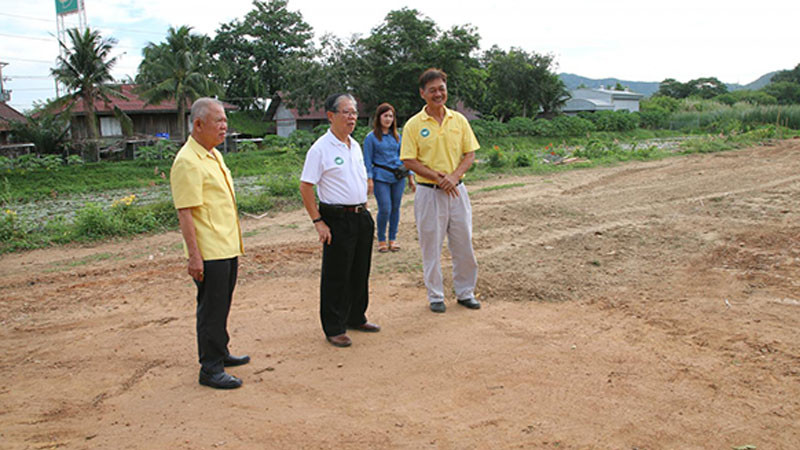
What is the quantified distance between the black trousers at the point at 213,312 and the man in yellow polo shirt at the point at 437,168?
171 centimetres

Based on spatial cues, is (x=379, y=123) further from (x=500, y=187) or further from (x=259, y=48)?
(x=259, y=48)

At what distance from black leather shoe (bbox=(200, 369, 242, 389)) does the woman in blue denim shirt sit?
3.35 metres

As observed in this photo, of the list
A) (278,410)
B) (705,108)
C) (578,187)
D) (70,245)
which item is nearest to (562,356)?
(278,410)

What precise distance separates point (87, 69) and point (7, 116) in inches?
288

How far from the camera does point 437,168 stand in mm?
4609

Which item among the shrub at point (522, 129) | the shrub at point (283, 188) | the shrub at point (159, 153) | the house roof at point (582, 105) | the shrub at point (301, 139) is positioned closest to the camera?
the shrub at point (283, 188)

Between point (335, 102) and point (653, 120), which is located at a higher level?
point (653, 120)

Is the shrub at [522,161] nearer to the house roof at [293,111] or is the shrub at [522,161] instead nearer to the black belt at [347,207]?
the black belt at [347,207]

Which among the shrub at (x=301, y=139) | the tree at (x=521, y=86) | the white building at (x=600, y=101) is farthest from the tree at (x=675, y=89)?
the shrub at (x=301, y=139)

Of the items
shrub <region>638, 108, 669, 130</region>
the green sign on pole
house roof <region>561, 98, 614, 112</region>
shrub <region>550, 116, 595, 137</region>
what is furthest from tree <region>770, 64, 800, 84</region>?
the green sign on pole

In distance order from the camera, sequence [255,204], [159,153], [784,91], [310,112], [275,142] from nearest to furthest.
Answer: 1. [255,204]
2. [159,153]
3. [275,142]
4. [310,112]
5. [784,91]

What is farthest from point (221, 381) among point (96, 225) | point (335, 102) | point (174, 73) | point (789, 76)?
point (789, 76)

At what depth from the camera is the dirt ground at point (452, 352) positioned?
9.78 ft

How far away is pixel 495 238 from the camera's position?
24.3ft
